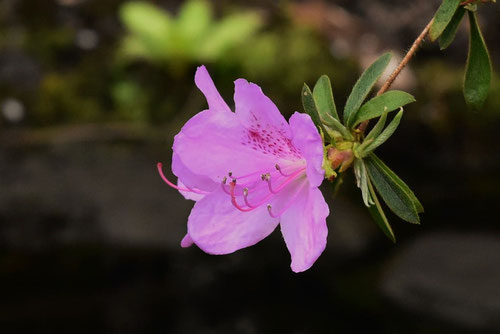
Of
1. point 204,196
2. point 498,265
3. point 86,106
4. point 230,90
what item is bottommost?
point 498,265

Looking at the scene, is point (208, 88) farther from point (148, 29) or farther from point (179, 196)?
point (148, 29)

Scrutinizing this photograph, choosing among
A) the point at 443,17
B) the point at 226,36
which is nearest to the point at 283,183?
the point at 443,17

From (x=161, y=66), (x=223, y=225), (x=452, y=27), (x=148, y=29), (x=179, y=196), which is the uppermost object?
(x=452, y=27)

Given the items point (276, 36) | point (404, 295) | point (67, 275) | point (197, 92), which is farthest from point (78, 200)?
point (404, 295)

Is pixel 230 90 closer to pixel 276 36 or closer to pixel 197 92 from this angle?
pixel 197 92

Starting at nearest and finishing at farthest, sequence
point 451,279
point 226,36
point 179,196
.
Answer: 1. point 179,196
2. point 226,36
3. point 451,279

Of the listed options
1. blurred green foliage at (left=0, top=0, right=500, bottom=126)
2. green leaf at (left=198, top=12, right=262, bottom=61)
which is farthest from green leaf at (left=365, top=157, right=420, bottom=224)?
green leaf at (left=198, top=12, right=262, bottom=61)
